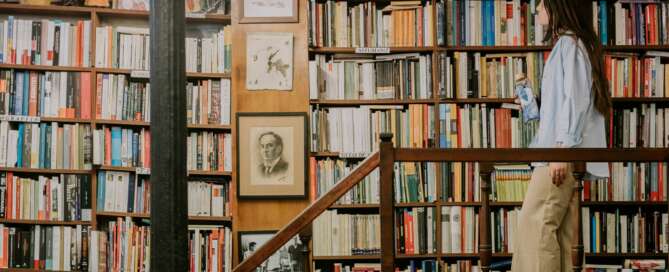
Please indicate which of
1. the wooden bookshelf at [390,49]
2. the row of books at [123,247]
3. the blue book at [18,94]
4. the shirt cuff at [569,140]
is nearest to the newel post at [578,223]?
the shirt cuff at [569,140]

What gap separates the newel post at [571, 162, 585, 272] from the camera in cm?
227

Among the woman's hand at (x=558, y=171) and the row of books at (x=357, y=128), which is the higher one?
the row of books at (x=357, y=128)

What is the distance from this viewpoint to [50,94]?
4.07 meters

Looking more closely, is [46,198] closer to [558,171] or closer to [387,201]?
[387,201]

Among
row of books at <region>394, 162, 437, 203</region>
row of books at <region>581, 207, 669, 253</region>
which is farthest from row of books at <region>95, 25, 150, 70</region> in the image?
row of books at <region>581, 207, 669, 253</region>

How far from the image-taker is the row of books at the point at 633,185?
Answer: 4.02 metres

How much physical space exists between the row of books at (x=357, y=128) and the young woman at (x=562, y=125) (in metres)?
1.62

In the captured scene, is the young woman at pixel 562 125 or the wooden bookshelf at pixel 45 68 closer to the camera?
the young woman at pixel 562 125

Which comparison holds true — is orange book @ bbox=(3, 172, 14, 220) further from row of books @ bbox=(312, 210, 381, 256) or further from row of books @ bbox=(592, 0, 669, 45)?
row of books @ bbox=(592, 0, 669, 45)

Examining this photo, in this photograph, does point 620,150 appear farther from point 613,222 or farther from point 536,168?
point 613,222

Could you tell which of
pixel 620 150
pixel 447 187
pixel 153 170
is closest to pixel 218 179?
pixel 447 187

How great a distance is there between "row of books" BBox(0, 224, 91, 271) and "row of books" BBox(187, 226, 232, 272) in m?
0.63

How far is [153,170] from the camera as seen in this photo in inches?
87.5

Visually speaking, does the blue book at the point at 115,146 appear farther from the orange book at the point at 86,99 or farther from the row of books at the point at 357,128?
the row of books at the point at 357,128
